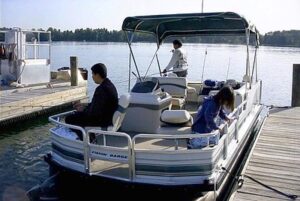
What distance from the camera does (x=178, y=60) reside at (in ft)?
33.8

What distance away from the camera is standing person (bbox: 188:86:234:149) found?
513 centimetres

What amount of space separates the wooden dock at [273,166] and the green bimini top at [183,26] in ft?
8.13

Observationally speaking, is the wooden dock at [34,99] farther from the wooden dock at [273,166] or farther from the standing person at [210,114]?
the standing person at [210,114]

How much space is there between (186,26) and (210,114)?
524cm

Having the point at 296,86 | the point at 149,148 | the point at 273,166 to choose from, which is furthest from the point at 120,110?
the point at 296,86

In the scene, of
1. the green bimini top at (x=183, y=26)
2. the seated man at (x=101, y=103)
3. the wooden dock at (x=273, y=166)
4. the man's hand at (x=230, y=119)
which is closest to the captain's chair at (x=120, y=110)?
the seated man at (x=101, y=103)

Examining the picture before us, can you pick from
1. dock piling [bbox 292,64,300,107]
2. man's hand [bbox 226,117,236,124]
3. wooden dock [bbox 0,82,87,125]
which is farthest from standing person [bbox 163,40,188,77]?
dock piling [bbox 292,64,300,107]

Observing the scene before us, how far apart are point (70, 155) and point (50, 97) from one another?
891 cm

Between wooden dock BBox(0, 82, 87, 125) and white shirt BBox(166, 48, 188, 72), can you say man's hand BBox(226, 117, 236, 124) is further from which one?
wooden dock BBox(0, 82, 87, 125)

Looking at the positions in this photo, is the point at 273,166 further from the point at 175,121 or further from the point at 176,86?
the point at 176,86

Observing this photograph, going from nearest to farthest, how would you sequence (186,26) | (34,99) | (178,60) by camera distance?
1. (186,26)
2. (178,60)
3. (34,99)

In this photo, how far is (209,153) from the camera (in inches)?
193

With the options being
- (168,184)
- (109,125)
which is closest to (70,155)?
(109,125)

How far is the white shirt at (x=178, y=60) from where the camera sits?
401 inches
